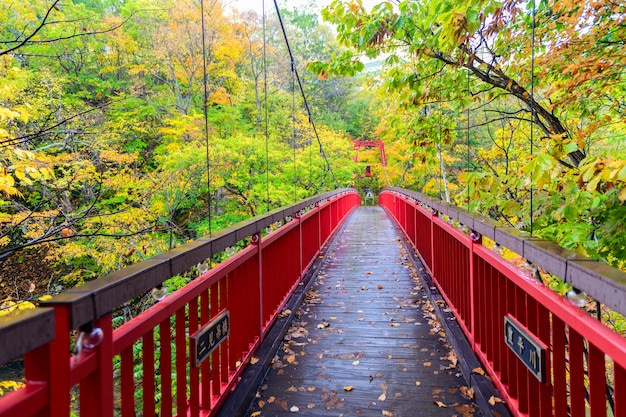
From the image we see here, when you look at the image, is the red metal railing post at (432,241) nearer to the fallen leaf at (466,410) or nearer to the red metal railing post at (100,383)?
the fallen leaf at (466,410)

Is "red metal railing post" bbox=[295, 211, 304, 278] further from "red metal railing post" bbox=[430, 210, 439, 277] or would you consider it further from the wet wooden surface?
"red metal railing post" bbox=[430, 210, 439, 277]

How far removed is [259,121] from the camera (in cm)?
1827

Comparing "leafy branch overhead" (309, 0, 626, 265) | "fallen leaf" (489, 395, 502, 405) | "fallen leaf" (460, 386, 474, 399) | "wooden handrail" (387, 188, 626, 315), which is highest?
"leafy branch overhead" (309, 0, 626, 265)

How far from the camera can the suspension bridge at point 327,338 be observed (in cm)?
110

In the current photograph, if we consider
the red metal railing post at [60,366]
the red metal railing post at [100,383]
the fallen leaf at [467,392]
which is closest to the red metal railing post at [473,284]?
the fallen leaf at [467,392]

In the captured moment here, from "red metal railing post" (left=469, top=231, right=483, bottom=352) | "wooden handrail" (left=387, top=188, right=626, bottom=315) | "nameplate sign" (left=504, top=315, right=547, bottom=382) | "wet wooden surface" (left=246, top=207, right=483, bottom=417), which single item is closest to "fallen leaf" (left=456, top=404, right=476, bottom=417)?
"wet wooden surface" (left=246, top=207, right=483, bottom=417)

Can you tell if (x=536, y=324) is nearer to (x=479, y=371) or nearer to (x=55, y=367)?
(x=479, y=371)

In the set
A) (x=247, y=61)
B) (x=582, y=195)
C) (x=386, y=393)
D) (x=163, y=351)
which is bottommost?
(x=386, y=393)

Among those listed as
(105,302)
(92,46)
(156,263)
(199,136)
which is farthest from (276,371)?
(92,46)

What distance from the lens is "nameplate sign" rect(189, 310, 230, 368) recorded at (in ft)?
5.71

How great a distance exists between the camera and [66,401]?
98 cm

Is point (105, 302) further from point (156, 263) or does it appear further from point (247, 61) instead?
point (247, 61)

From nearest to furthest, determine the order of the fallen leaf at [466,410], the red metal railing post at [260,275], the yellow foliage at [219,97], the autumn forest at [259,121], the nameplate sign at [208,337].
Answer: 1. the nameplate sign at [208,337]
2. the fallen leaf at [466,410]
3. the red metal railing post at [260,275]
4. the autumn forest at [259,121]
5. the yellow foliage at [219,97]

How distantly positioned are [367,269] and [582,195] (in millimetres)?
3223
